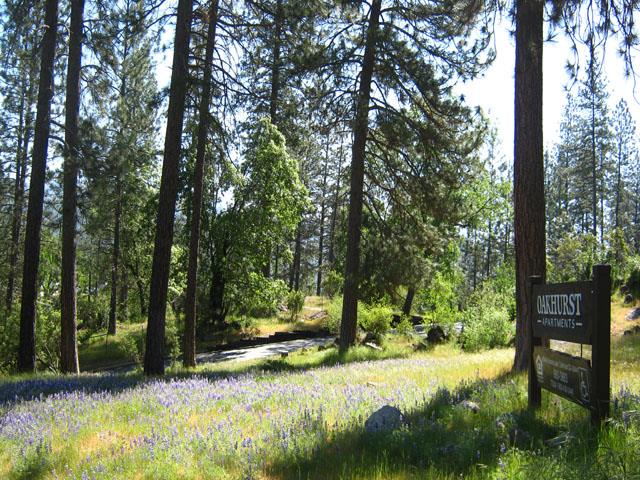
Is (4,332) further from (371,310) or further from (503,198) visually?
(503,198)

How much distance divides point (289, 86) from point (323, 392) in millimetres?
11347

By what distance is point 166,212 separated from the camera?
11453 millimetres

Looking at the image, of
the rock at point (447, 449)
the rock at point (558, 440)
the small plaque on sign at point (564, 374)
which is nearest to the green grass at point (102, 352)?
the small plaque on sign at point (564, 374)

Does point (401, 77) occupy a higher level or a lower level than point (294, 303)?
higher

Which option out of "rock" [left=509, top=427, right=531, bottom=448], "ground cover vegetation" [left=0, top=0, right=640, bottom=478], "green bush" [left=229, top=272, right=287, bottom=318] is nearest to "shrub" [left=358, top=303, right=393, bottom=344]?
"ground cover vegetation" [left=0, top=0, right=640, bottom=478]

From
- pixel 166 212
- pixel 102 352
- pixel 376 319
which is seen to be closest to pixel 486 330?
pixel 376 319

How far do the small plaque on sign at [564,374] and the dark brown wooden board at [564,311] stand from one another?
17 cm

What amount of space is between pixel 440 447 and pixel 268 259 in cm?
2467

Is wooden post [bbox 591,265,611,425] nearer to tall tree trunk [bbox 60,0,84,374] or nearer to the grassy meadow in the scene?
the grassy meadow

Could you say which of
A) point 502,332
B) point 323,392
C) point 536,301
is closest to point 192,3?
point 323,392

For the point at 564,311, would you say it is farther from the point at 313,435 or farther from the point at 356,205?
the point at 356,205

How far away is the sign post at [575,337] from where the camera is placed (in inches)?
160

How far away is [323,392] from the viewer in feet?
21.9

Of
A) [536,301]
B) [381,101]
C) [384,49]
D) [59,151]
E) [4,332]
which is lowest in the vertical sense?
[4,332]
